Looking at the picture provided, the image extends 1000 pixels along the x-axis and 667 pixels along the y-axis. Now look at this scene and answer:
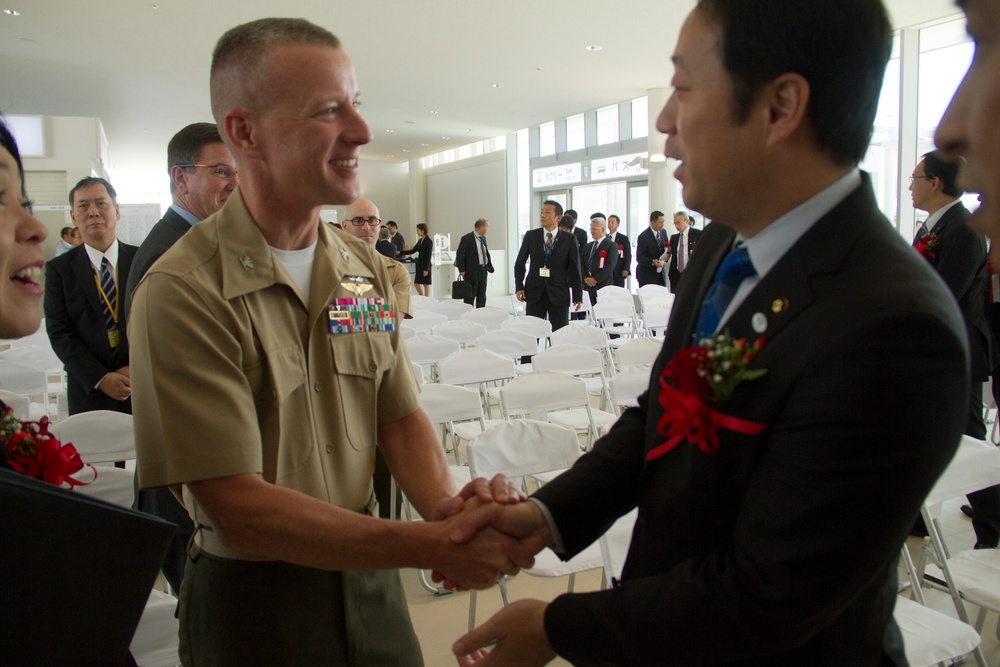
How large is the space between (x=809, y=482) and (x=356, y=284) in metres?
1.00

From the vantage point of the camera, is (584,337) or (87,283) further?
(584,337)

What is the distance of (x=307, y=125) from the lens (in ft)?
4.41

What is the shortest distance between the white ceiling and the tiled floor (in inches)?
312

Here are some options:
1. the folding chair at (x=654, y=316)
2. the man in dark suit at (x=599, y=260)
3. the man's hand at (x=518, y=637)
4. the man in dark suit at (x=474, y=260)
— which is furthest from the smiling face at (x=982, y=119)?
the man in dark suit at (x=474, y=260)

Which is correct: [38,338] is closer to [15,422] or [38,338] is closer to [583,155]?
[15,422]

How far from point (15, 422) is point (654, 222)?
12.4 metres

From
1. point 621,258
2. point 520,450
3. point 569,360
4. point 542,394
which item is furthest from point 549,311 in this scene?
point 520,450

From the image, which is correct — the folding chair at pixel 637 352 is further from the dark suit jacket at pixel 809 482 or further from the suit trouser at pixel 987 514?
the dark suit jacket at pixel 809 482

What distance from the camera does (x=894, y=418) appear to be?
862mm

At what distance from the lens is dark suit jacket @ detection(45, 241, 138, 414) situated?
3.62 metres

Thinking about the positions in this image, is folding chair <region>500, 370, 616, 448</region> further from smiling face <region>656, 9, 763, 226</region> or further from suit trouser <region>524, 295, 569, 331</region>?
suit trouser <region>524, 295, 569, 331</region>

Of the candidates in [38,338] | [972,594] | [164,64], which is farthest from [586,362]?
[164,64]

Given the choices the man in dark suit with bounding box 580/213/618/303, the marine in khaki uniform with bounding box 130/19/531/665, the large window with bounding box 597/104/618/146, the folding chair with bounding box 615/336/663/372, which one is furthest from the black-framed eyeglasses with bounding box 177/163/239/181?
the large window with bounding box 597/104/618/146

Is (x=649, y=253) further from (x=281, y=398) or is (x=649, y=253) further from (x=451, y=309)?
(x=281, y=398)
